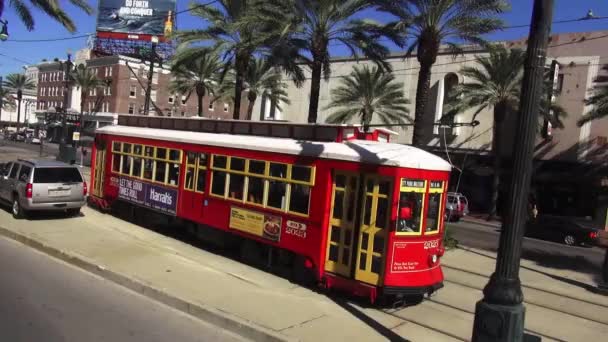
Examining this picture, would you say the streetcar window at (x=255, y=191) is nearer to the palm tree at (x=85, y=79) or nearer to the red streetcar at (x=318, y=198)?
the red streetcar at (x=318, y=198)

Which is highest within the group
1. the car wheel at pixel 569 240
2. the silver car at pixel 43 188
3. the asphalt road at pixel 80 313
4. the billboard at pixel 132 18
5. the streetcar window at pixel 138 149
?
the billboard at pixel 132 18

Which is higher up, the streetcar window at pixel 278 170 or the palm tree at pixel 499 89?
the palm tree at pixel 499 89

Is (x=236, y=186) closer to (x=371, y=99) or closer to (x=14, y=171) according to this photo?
(x=14, y=171)

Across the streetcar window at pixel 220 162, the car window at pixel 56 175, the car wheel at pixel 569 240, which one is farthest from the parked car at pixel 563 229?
the car window at pixel 56 175

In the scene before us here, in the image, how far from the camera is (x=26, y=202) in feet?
46.2

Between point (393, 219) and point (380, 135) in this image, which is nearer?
point (393, 219)

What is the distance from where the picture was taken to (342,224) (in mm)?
9461

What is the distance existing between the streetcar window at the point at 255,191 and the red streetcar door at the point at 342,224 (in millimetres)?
1932

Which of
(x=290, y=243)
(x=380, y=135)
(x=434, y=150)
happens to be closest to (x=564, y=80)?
(x=434, y=150)

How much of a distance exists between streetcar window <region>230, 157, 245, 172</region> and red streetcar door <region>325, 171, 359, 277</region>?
8.53ft

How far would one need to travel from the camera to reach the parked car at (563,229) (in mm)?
23453

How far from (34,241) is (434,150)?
3288 cm

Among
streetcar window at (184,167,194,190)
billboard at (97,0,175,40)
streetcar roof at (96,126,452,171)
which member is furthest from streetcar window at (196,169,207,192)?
billboard at (97,0,175,40)

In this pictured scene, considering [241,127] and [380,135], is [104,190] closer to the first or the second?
[241,127]
